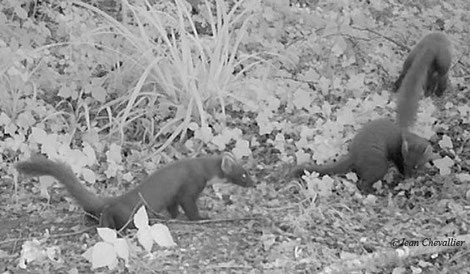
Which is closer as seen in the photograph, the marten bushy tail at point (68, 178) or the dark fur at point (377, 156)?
the marten bushy tail at point (68, 178)

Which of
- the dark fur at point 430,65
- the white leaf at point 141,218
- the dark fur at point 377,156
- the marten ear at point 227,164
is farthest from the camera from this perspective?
the dark fur at point 430,65

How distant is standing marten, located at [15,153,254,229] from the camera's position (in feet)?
13.5

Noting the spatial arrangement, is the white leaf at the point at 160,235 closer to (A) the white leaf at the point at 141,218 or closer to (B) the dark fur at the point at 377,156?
(A) the white leaf at the point at 141,218

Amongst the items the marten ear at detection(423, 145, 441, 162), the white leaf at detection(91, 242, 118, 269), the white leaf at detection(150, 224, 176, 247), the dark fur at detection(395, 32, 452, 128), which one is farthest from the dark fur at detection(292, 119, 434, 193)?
the white leaf at detection(91, 242, 118, 269)

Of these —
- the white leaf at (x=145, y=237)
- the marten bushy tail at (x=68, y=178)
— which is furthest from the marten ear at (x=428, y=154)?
the white leaf at (x=145, y=237)

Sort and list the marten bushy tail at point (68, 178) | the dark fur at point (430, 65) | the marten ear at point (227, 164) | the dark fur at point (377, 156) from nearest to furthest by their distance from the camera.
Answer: the marten bushy tail at point (68, 178) < the marten ear at point (227, 164) < the dark fur at point (377, 156) < the dark fur at point (430, 65)

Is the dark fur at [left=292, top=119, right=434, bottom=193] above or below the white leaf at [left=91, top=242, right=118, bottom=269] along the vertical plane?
below

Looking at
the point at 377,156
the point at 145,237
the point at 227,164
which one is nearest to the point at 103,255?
the point at 145,237

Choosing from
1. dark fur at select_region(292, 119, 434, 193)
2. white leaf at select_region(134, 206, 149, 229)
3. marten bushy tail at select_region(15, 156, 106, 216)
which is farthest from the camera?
dark fur at select_region(292, 119, 434, 193)

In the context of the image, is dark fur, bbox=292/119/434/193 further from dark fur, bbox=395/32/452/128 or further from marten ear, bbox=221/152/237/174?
dark fur, bbox=395/32/452/128

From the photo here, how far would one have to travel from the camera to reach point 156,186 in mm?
4262

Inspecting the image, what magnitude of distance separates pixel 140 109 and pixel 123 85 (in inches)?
14.9

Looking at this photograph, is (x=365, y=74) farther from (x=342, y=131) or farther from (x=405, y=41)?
(x=342, y=131)

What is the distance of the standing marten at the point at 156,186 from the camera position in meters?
4.13
